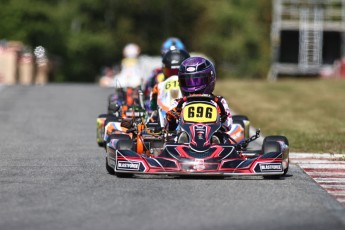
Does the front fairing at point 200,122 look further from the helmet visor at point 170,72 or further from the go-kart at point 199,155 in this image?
the helmet visor at point 170,72

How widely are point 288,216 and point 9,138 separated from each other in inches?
332

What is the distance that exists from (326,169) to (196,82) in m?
1.86

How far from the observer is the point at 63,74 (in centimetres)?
6600

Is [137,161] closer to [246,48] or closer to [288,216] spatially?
[288,216]

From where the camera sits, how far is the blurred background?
51375mm

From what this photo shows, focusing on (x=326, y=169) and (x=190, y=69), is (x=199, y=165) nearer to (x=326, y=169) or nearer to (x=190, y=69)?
(x=190, y=69)

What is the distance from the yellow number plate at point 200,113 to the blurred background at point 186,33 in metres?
32.6

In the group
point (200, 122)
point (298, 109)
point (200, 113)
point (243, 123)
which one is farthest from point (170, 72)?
point (298, 109)

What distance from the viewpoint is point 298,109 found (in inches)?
972

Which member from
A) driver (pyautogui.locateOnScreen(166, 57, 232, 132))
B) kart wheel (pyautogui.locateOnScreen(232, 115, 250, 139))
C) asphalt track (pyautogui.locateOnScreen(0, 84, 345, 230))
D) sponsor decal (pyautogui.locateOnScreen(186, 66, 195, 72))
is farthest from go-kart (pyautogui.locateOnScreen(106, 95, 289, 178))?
kart wheel (pyautogui.locateOnScreen(232, 115, 250, 139))

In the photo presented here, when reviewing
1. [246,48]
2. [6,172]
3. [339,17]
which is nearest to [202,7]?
[246,48]

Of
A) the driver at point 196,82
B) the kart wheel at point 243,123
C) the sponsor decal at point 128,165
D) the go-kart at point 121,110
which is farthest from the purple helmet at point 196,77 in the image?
the kart wheel at point 243,123

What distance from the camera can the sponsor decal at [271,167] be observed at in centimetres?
1116

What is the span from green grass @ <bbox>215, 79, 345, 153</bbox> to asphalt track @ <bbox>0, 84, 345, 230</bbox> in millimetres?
3883
